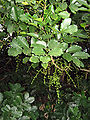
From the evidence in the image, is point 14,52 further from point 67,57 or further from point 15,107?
point 15,107

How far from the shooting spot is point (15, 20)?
0.63m

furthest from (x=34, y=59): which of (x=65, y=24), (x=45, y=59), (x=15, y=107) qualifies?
(x=15, y=107)

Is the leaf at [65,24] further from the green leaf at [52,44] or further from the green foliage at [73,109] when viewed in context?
the green foliage at [73,109]

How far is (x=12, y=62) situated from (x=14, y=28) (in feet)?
3.04

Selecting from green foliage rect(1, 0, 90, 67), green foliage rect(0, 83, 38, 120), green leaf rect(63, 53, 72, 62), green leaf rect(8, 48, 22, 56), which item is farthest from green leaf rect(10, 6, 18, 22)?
green foliage rect(0, 83, 38, 120)

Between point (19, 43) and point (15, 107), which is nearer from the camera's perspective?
point (19, 43)

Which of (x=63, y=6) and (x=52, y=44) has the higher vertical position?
(x=63, y=6)

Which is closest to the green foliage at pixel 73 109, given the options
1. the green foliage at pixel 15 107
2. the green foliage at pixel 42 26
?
the green foliage at pixel 15 107

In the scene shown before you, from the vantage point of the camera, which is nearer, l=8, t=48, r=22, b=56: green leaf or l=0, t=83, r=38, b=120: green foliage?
l=8, t=48, r=22, b=56: green leaf

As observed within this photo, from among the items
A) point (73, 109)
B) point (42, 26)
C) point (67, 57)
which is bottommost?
point (73, 109)

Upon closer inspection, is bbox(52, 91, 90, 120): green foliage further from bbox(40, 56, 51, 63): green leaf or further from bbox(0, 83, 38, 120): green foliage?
bbox(40, 56, 51, 63): green leaf

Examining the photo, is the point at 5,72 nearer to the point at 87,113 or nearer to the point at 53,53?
the point at 87,113

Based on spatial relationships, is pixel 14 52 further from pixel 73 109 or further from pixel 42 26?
pixel 73 109

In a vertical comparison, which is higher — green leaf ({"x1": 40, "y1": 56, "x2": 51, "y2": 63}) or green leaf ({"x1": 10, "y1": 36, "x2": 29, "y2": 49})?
green leaf ({"x1": 10, "y1": 36, "x2": 29, "y2": 49})
